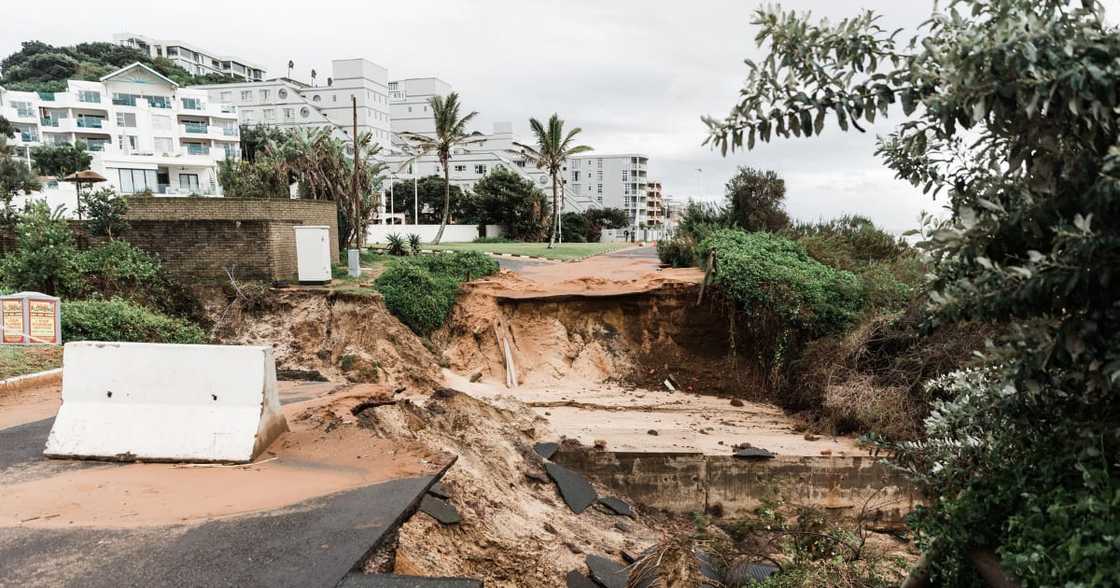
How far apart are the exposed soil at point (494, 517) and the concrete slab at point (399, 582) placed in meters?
0.39

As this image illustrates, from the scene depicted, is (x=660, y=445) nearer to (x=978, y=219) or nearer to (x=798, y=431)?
(x=798, y=431)

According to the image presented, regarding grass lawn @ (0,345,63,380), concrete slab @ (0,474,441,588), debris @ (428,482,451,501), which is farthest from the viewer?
grass lawn @ (0,345,63,380)

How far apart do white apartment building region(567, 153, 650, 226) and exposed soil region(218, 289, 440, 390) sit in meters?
88.9

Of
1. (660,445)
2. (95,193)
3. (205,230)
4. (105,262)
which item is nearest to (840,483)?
(660,445)

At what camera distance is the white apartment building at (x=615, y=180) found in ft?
340

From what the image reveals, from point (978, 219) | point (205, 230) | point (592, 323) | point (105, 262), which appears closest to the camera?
point (978, 219)

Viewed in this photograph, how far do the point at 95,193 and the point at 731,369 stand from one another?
16577 millimetres

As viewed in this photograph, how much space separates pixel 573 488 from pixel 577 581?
9.78ft

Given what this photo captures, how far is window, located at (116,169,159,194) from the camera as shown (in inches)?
1834

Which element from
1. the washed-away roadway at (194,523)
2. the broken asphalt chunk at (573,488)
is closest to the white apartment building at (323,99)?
the broken asphalt chunk at (573,488)

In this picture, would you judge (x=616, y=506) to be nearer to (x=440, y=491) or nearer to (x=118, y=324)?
(x=440, y=491)

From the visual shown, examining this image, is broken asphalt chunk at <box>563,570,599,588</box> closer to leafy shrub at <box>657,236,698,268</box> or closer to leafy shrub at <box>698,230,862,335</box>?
leafy shrub at <box>698,230,862,335</box>

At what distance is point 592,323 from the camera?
57.8 ft

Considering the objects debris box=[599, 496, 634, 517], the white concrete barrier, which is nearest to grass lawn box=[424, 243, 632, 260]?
debris box=[599, 496, 634, 517]
